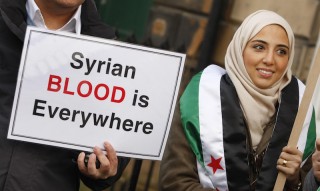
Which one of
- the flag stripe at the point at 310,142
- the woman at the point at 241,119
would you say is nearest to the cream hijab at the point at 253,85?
the woman at the point at 241,119

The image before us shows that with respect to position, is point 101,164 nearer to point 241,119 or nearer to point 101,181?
point 101,181

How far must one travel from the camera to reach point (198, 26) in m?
7.97

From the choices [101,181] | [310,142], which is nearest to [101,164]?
[101,181]

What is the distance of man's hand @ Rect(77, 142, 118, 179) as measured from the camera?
3.69 meters

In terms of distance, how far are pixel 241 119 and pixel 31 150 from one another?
1.01 meters

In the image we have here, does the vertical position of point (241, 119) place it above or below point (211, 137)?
above

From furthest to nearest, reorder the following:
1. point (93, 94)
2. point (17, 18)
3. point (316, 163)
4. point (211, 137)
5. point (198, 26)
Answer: point (198, 26)
point (211, 137)
point (316, 163)
point (93, 94)
point (17, 18)

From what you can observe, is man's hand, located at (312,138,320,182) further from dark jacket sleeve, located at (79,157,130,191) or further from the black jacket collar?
the black jacket collar

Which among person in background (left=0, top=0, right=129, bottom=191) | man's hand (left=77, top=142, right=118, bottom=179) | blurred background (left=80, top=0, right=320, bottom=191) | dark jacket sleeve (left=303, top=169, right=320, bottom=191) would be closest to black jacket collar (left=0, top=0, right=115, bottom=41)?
person in background (left=0, top=0, right=129, bottom=191)

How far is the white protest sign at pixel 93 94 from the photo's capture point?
3.70 metres

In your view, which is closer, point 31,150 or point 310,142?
point 31,150

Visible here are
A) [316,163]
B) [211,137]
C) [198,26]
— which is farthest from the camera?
[198,26]

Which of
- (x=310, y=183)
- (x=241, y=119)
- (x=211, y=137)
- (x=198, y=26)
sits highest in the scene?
(x=198, y=26)

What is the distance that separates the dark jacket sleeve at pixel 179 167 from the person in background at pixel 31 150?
43cm
